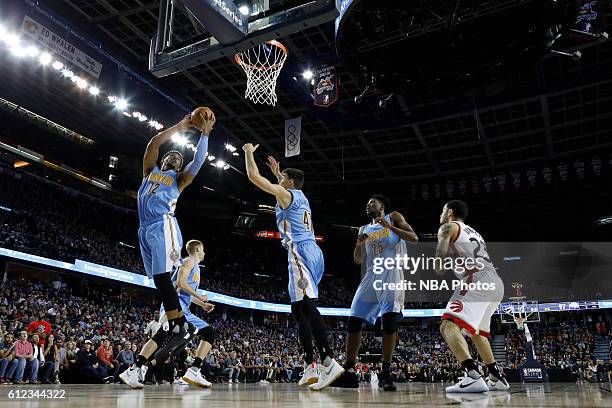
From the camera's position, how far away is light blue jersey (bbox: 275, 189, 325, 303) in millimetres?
4668

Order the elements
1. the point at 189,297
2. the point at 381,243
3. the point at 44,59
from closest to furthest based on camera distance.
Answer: the point at 381,243 → the point at 189,297 → the point at 44,59

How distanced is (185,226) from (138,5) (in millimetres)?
17659

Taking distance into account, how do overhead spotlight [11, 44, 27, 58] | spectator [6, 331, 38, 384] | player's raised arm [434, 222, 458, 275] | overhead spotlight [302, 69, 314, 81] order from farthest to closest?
overhead spotlight [302, 69, 314, 81], overhead spotlight [11, 44, 27, 58], spectator [6, 331, 38, 384], player's raised arm [434, 222, 458, 275]

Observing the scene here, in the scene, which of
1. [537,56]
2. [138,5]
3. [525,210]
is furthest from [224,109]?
[525,210]

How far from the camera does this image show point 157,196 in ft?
15.1

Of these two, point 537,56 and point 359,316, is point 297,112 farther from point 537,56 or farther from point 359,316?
point 359,316

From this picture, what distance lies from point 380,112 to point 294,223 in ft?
43.7

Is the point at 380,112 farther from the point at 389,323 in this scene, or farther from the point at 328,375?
the point at 328,375

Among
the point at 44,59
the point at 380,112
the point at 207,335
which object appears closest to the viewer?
the point at 207,335

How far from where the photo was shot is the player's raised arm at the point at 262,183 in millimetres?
4582

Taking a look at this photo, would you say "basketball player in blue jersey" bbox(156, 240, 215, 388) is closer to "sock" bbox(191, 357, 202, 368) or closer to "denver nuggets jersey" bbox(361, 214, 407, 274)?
"sock" bbox(191, 357, 202, 368)

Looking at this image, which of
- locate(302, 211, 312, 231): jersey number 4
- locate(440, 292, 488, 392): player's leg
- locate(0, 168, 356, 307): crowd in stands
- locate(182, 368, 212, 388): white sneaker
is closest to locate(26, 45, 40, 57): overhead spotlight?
locate(0, 168, 356, 307): crowd in stands

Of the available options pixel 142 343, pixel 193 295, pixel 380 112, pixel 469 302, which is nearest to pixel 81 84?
pixel 142 343

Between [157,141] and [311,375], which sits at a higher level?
[157,141]
